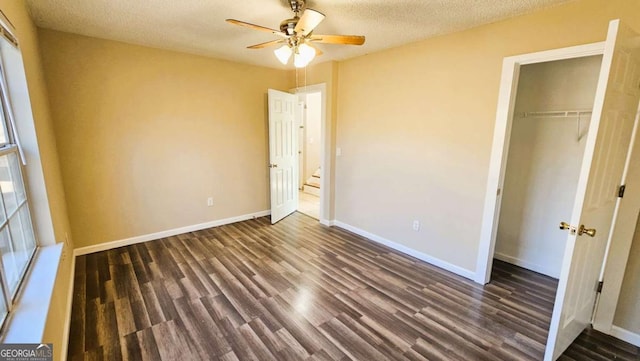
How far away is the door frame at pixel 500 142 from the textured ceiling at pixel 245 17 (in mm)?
362

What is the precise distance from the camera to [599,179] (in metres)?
1.60

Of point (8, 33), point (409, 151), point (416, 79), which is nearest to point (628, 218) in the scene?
point (409, 151)

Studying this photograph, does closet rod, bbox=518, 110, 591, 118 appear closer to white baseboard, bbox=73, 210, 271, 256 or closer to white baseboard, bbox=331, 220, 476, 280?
white baseboard, bbox=331, 220, 476, 280

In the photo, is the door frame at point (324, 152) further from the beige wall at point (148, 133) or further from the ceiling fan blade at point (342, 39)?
the ceiling fan blade at point (342, 39)

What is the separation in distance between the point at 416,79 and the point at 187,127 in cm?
290

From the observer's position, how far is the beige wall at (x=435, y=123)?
7.20 ft

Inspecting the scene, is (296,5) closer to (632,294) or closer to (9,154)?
(9,154)

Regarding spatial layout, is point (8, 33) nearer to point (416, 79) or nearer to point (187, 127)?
point (187, 127)

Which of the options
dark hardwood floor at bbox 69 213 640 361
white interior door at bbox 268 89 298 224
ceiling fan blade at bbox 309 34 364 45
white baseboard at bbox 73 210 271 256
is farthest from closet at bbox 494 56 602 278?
white baseboard at bbox 73 210 271 256

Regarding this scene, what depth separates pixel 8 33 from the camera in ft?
5.29

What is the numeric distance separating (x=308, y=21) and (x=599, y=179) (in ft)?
6.54

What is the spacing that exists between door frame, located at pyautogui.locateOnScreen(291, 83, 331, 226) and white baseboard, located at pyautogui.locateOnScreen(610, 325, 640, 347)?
3.03 meters

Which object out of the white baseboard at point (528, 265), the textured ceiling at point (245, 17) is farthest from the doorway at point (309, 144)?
the white baseboard at point (528, 265)

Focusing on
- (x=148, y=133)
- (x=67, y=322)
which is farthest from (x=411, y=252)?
(x=148, y=133)
